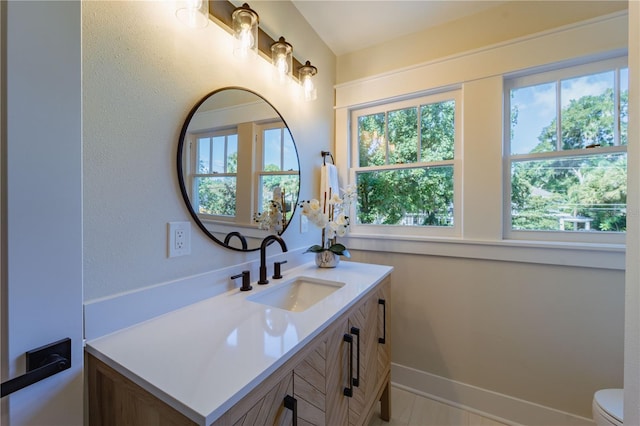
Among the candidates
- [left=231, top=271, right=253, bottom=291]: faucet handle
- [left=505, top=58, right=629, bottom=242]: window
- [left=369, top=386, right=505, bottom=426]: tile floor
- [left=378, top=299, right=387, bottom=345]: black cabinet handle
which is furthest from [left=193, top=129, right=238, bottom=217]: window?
[left=505, top=58, right=629, bottom=242]: window

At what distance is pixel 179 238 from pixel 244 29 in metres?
0.93

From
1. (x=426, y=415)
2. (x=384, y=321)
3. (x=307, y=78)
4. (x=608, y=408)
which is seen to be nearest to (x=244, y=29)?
(x=307, y=78)

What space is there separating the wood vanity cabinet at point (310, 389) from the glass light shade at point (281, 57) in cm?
126

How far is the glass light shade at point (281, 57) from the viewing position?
54.1 inches

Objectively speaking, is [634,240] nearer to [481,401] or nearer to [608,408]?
[608,408]

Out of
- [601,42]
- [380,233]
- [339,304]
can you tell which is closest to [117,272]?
[339,304]

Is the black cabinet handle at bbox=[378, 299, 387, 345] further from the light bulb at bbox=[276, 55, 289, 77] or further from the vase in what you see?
the light bulb at bbox=[276, 55, 289, 77]

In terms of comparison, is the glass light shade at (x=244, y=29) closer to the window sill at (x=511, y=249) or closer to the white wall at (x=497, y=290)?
the white wall at (x=497, y=290)

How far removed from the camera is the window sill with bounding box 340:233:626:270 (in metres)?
1.34

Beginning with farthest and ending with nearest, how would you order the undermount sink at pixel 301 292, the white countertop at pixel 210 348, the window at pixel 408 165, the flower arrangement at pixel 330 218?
the window at pixel 408 165 < the flower arrangement at pixel 330 218 < the undermount sink at pixel 301 292 < the white countertop at pixel 210 348

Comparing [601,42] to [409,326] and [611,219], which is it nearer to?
[611,219]

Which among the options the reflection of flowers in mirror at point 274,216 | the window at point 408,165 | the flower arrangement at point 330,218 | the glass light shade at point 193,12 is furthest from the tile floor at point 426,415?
the glass light shade at point 193,12

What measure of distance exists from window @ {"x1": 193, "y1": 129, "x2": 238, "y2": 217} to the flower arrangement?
1.58ft

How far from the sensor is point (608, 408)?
1047 millimetres
